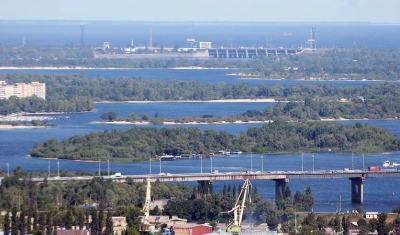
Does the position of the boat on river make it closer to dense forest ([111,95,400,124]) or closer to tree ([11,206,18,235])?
dense forest ([111,95,400,124])

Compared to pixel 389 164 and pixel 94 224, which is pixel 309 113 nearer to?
pixel 389 164

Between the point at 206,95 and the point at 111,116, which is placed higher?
the point at 206,95

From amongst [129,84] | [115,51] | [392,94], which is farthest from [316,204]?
[115,51]

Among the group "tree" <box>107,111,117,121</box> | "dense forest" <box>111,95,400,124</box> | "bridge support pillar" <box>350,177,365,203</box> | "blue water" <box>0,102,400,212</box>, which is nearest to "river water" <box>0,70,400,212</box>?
"blue water" <box>0,102,400,212</box>

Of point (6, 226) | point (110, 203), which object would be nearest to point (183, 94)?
point (110, 203)

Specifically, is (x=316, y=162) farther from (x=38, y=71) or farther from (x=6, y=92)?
(x=38, y=71)

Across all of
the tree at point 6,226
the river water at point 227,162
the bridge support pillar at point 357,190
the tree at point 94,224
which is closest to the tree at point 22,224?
the tree at point 6,226
